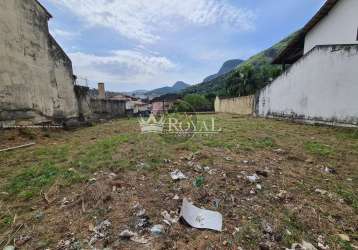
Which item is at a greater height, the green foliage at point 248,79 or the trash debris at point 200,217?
the green foliage at point 248,79

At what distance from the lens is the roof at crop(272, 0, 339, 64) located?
840cm

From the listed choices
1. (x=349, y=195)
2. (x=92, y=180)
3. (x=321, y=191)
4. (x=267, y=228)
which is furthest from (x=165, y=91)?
(x=267, y=228)

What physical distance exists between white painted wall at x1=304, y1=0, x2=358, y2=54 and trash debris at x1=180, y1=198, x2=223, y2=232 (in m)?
10.1

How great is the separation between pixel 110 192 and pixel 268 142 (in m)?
3.89

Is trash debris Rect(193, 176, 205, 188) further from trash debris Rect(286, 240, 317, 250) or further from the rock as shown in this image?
the rock

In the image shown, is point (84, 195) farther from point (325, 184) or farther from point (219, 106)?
point (219, 106)

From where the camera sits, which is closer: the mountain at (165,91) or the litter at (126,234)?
the litter at (126,234)

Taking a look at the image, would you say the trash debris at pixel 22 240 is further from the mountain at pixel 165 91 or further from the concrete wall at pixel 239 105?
the mountain at pixel 165 91

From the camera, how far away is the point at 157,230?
1710 millimetres

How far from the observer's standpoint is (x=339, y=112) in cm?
627

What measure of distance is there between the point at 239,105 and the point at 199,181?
15392mm

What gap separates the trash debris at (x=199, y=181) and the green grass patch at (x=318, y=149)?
2573 mm

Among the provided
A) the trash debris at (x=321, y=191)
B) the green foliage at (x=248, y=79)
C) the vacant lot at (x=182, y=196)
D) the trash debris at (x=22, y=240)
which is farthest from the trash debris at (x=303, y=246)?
the green foliage at (x=248, y=79)

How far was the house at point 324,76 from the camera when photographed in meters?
6.12
